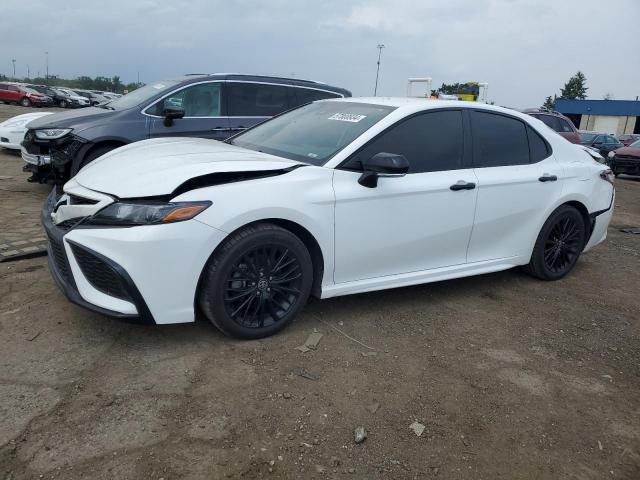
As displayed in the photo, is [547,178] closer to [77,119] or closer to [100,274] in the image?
[100,274]

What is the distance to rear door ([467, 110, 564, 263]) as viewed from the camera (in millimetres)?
4293

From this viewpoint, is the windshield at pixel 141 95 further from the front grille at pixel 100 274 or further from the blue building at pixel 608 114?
the blue building at pixel 608 114

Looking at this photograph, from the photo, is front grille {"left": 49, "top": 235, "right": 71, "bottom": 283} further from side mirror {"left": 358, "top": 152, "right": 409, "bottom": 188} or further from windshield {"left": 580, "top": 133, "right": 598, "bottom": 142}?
windshield {"left": 580, "top": 133, "right": 598, "bottom": 142}

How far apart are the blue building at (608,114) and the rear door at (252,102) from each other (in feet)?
174

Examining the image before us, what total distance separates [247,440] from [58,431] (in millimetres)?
839

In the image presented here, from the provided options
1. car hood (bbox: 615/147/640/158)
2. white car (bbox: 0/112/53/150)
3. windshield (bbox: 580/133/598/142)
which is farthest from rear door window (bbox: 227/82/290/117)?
windshield (bbox: 580/133/598/142)

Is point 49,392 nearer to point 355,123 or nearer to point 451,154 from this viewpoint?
point 355,123

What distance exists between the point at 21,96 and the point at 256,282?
4024 cm

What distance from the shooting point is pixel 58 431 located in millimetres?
2445

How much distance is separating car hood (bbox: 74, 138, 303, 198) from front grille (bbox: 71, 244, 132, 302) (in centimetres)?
38

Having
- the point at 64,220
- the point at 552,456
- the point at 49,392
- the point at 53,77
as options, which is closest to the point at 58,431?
the point at 49,392

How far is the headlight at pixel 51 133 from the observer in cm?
646

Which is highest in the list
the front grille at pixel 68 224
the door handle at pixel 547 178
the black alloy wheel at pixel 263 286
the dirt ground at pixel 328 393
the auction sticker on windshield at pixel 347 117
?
the auction sticker on windshield at pixel 347 117

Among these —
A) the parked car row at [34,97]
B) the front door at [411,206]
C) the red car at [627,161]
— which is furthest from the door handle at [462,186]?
the parked car row at [34,97]
